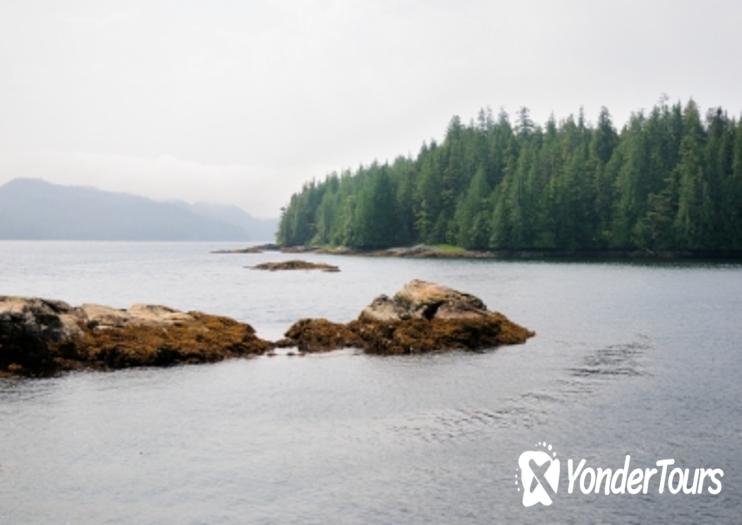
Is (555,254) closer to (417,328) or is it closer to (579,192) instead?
(579,192)

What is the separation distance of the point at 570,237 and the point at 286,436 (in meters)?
Answer: 146

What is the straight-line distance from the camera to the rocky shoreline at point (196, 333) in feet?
109

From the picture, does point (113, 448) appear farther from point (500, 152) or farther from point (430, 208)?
point (500, 152)

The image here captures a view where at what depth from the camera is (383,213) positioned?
7441 inches

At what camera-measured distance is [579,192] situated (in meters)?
161

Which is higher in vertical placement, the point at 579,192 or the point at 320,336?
the point at 579,192

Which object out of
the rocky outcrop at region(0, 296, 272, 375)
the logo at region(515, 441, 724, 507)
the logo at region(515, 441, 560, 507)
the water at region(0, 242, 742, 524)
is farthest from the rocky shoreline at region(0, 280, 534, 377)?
the logo at region(515, 441, 724, 507)

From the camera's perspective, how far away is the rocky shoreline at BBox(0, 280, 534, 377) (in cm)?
3328

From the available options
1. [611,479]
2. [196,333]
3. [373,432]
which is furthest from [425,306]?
[611,479]

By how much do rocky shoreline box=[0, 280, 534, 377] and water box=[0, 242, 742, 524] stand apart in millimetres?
1966

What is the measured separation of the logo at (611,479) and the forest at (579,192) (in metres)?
136

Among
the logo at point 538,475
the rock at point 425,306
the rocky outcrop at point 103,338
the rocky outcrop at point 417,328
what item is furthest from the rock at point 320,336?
the logo at point 538,475

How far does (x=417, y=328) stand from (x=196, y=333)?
44.3ft

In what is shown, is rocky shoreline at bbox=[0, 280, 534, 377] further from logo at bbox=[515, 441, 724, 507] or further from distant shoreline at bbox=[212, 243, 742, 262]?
distant shoreline at bbox=[212, 243, 742, 262]
